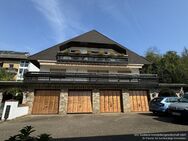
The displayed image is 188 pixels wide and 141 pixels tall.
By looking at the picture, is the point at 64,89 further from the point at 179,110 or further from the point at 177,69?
the point at 177,69

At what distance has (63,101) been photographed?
1653 centimetres

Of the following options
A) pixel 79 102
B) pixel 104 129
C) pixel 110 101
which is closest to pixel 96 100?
pixel 110 101

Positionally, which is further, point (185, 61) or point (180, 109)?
point (185, 61)

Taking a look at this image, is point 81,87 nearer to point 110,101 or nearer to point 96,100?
point 96,100

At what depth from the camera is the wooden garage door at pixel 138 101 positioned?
17.6m

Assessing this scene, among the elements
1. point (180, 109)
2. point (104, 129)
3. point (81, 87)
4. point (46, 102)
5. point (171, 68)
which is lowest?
point (104, 129)

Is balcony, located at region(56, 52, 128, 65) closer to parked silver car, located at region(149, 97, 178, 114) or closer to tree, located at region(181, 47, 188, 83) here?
parked silver car, located at region(149, 97, 178, 114)

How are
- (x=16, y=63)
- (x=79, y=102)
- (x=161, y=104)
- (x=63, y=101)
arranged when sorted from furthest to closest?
1. (x=16, y=63)
2. (x=79, y=102)
3. (x=63, y=101)
4. (x=161, y=104)

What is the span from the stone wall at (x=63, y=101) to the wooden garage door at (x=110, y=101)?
11.9ft

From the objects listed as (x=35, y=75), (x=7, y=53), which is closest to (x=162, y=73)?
(x=35, y=75)

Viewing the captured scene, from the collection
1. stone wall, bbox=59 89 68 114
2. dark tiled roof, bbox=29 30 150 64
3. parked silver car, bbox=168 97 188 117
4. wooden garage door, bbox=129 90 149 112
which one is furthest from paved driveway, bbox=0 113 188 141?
dark tiled roof, bbox=29 30 150 64

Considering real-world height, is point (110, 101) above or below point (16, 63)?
below

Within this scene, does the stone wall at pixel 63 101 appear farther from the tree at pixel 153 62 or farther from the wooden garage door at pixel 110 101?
the tree at pixel 153 62

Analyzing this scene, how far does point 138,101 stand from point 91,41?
10370mm
